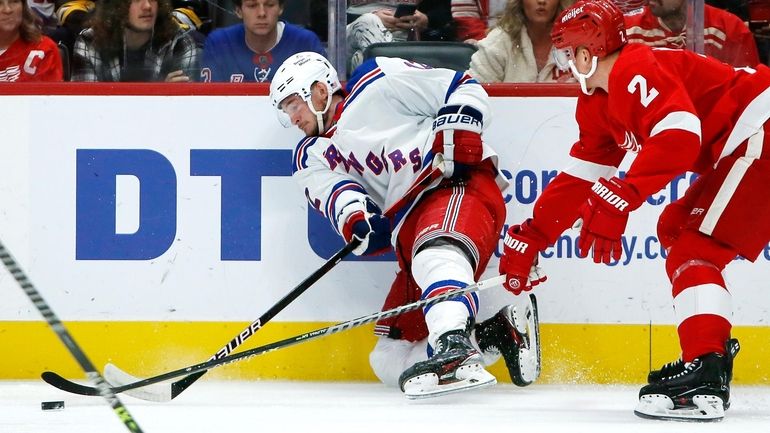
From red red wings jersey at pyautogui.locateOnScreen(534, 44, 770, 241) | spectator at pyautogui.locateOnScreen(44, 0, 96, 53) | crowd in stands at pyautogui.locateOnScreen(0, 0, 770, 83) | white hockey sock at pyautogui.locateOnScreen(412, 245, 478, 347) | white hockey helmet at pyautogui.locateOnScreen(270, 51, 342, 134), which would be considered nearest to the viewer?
red red wings jersey at pyautogui.locateOnScreen(534, 44, 770, 241)

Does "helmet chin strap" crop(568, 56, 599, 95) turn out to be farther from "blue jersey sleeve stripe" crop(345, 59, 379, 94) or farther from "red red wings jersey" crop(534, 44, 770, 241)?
"blue jersey sleeve stripe" crop(345, 59, 379, 94)

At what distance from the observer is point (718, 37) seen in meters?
3.78

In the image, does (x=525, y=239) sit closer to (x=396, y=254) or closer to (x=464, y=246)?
(x=464, y=246)

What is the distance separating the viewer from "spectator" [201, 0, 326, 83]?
3.84m

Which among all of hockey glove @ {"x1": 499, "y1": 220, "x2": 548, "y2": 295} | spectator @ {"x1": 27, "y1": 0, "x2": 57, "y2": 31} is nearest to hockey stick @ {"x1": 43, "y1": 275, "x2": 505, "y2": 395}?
hockey glove @ {"x1": 499, "y1": 220, "x2": 548, "y2": 295}

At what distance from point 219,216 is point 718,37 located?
1639mm

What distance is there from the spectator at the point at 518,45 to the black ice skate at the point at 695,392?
1185 millimetres

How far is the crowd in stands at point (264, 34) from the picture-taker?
3811 mm

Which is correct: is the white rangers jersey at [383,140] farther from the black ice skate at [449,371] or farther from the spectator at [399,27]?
the black ice skate at [449,371]

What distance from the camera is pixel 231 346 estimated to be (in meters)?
3.47

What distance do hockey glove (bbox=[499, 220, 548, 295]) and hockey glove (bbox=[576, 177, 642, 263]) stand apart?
341mm

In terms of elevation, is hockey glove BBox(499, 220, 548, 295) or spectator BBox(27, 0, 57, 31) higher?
spectator BBox(27, 0, 57, 31)

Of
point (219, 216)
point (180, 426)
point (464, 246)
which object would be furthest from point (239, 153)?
point (180, 426)

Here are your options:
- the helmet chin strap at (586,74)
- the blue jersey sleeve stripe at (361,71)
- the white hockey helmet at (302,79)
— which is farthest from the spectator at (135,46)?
the helmet chin strap at (586,74)
